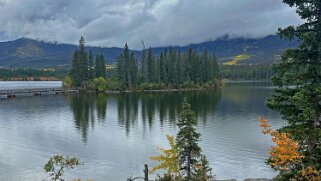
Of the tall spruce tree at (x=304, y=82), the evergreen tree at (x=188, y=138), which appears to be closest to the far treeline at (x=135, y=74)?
the evergreen tree at (x=188, y=138)

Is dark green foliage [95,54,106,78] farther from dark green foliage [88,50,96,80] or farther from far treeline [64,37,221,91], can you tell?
dark green foliage [88,50,96,80]

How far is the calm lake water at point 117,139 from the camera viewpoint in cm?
4068

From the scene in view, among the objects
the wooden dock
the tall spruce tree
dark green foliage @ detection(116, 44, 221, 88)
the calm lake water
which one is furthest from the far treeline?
the tall spruce tree

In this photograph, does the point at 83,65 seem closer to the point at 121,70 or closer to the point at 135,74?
the point at 121,70

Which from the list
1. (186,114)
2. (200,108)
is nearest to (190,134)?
(186,114)

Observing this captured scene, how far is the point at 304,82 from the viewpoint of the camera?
20.3m

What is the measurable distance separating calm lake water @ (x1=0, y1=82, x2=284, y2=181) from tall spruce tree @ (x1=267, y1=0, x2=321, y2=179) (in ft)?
63.5

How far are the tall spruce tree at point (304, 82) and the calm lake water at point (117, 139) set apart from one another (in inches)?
762

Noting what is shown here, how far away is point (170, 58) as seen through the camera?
541ft

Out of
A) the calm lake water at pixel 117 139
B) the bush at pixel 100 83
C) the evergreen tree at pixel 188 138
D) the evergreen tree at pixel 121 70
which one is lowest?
the calm lake water at pixel 117 139

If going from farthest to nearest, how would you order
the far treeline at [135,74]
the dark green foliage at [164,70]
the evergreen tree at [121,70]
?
1. the dark green foliage at [164,70]
2. the evergreen tree at [121,70]
3. the far treeline at [135,74]

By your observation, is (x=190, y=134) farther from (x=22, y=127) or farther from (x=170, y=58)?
(x=170, y=58)

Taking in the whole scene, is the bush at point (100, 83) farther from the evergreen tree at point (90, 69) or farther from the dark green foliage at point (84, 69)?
the evergreen tree at point (90, 69)

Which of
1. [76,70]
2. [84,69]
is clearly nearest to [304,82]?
[84,69]
